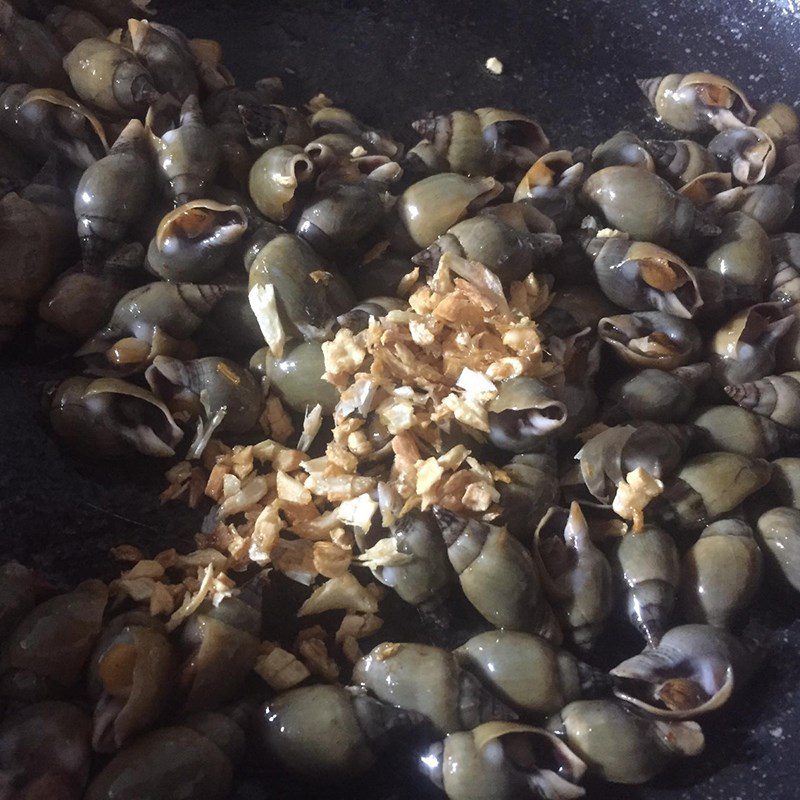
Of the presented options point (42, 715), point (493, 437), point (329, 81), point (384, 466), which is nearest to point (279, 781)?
point (42, 715)

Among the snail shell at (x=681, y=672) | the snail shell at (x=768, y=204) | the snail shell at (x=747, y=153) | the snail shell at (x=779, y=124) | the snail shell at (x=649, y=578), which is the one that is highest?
the snail shell at (x=779, y=124)

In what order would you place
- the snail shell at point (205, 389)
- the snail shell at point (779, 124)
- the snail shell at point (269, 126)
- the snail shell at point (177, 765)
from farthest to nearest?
the snail shell at point (779, 124) < the snail shell at point (269, 126) < the snail shell at point (205, 389) < the snail shell at point (177, 765)

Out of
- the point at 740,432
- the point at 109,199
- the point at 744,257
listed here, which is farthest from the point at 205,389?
the point at 744,257

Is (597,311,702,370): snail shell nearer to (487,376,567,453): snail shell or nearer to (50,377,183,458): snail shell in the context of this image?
(487,376,567,453): snail shell

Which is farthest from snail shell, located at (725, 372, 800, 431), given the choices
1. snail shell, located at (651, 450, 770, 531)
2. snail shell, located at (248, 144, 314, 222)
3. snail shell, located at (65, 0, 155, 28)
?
snail shell, located at (65, 0, 155, 28)

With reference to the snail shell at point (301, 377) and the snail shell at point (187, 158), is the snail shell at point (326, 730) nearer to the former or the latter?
the snail shell at point (301, 377)

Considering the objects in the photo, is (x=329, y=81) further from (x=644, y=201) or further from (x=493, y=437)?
(x=493, y=437)

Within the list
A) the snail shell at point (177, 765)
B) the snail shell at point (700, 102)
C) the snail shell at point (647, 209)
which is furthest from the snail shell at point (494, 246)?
the snail shell at point (177, 765)
